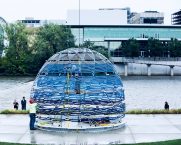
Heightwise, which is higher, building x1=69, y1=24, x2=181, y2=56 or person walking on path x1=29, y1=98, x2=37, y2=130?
building x1=69, y1=24, x2=181, y2=56

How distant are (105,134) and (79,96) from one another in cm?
250

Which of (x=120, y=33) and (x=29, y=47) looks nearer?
(x=29, y=47)

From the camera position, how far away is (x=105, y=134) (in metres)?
20.9

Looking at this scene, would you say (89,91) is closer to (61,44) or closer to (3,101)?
(3,101)

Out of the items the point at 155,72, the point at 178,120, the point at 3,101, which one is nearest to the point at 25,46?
the point at 155,72

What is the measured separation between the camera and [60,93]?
2225 cm

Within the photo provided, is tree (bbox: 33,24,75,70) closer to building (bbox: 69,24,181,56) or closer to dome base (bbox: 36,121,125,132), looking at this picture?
building (bbox: 69,24,181,56)

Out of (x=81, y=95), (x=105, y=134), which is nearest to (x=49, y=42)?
(x=81, y=95)

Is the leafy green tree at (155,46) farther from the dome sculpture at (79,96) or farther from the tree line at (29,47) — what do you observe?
the dome sculpture at (79,96)

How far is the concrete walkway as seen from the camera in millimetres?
19594

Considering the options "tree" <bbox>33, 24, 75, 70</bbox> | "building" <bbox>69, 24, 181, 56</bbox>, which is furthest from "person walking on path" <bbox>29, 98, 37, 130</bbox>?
"building" <bbox>69, 24, 181, 56</bbox>

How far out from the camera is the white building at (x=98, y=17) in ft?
413

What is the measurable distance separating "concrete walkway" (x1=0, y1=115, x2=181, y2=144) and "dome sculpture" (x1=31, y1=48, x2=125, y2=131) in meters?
0.76

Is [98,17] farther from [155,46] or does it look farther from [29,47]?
[29,47]
